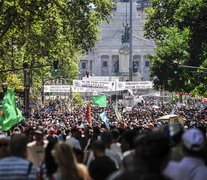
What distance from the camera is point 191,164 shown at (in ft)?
13.8

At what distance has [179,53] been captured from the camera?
33.3m

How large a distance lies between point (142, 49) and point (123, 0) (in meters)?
26.1

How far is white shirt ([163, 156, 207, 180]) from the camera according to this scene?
13.5 feet

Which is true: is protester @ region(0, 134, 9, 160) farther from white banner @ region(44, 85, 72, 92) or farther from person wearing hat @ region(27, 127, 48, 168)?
white banner @ region(44, 85, 72, 92)

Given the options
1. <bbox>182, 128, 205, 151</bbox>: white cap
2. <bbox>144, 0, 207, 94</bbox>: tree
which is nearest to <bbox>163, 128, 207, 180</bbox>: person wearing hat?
<bbox>182, 128, 205, 151</bbox>: white cap

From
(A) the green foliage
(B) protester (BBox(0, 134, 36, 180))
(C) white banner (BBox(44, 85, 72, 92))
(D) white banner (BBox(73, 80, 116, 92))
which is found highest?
(B) protester (BBox(0, 134, 36, 180))

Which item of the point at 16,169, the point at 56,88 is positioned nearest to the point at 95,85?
the point at 56,88

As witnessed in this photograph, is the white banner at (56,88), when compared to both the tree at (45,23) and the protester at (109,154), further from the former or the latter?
the protester at (109,154)

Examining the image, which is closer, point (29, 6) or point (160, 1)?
point (29, 6)

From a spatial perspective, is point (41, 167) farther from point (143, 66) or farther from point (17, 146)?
point (143, 66)

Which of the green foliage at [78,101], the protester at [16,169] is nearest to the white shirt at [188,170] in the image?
the protester at [16,169]

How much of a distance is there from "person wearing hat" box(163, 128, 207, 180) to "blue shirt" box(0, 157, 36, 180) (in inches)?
50.3

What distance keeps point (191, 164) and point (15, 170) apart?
160 centimetres

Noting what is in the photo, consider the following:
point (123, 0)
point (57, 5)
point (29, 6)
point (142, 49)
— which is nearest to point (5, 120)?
point (29, 6)
